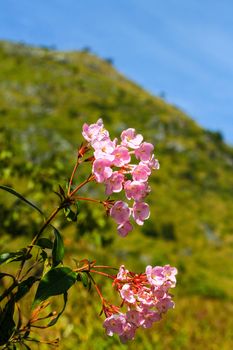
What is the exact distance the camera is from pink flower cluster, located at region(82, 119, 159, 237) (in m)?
1.86


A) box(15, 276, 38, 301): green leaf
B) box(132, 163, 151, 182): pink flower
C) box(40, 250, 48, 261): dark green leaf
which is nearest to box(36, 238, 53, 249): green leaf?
box(40, 250, 48, 261): dark green leaf

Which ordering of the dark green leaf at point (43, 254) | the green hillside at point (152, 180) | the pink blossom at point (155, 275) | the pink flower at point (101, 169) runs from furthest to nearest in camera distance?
the green hillside at point (152, 180) → the dark green leaf at point (43, 254) → the pink blossom at point (155, 275) → the pink flower at point (101, 169)

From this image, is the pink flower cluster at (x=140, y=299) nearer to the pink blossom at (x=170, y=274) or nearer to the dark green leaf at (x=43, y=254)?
the pink blossom at (x=170, y=274)

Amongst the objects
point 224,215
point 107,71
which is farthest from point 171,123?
point 107,71

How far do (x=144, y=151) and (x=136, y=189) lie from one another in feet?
0.50

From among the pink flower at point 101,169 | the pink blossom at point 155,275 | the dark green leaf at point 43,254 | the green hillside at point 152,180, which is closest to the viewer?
the pink flower at point 101,169

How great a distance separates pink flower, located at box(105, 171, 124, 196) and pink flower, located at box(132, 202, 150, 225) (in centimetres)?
10

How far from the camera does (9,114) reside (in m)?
46.2

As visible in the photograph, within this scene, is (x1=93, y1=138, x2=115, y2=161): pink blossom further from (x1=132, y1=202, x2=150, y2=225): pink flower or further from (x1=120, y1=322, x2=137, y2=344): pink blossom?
(x1=120, y1=322, x2=137, y2=344): pink blossom

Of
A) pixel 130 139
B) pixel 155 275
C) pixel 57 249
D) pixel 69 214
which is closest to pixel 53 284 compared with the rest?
pixel 57 249

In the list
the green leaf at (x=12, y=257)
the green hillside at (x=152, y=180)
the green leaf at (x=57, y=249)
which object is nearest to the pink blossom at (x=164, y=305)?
the green leaf at (x=57, y=249)

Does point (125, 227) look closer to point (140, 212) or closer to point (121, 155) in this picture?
point (140, 212)

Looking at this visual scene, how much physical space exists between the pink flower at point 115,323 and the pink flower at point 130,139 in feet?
2.06

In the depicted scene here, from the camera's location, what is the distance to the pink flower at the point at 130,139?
1941mm
